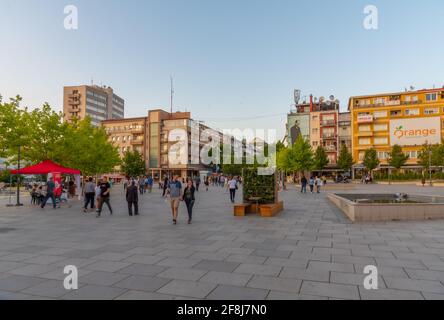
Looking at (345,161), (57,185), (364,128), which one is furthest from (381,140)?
(57,185)

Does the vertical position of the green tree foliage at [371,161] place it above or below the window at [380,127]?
below

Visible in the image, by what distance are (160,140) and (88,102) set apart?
45142mm

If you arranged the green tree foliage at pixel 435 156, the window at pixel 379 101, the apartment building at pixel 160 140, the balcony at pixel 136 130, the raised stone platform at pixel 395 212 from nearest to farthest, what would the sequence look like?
1. the raised stone platform at pixel 395 212
2. the green tree foliage at pixel 435 156
3. the window at pixel 379 101
4. the apartment building at pixel 160 140
5. the balcony at pixel 136 130

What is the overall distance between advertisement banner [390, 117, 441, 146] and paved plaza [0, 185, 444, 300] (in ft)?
220

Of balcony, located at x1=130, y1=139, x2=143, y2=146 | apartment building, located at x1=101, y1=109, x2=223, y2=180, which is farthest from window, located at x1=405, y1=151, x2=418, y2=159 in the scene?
balcony, located at x1=130, y1=139, x2=143, y2=146

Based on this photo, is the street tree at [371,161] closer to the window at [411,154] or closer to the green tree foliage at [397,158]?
the green tree foliage at [397,158]

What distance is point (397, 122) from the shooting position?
6994cm

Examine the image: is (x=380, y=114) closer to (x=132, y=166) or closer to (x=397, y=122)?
(x=397, y=122)

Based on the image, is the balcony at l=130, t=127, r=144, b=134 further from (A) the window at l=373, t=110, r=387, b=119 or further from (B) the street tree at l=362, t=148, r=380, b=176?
(A) the window at l=373, t=110, r=387, b=119

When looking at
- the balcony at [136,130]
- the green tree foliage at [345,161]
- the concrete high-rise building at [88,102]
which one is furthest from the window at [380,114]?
the concrete high-rise building at [88,102]

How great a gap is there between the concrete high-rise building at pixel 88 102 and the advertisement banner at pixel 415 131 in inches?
3430

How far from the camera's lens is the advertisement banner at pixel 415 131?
67.2 meters

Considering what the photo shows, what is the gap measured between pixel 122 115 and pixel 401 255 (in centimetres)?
14367

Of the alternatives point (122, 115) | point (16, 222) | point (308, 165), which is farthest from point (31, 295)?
point (122, 115)
